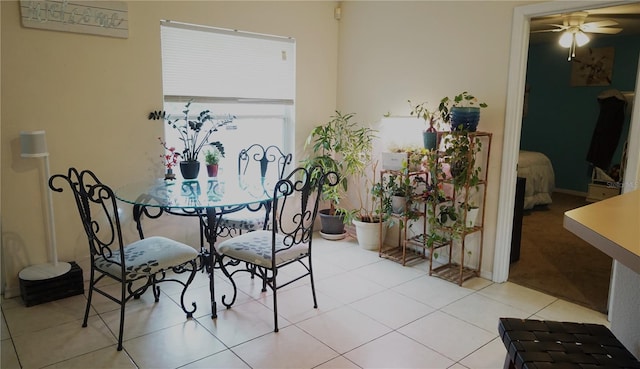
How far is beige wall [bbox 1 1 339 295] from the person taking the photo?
287 centimetres

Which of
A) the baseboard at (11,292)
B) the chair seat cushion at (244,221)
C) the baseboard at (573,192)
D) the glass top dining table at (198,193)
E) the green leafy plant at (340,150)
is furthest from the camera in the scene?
the baseboard at (573,192)

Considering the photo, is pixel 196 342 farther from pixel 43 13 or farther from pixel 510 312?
pixel 43 13

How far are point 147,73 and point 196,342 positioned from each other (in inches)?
79.8

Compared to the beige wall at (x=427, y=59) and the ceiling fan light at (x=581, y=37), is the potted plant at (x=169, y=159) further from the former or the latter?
the ceiling fan light at (x=581, y=37)

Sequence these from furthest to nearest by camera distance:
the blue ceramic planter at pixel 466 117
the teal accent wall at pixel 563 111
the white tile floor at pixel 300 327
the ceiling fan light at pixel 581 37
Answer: the teal accent wall at pixel 563 111, the ceiling fan light at pixel 581 37, the blue ceramic planter at pixel 466 117, the white tile floor at pixel 300 327

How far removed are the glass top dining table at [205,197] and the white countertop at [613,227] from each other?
5.68 ft

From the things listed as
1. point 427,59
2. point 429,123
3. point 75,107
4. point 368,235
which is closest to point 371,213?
point 368,235

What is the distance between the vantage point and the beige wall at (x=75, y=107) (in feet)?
9.43

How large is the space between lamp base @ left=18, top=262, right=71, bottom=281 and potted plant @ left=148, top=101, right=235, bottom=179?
1.03m

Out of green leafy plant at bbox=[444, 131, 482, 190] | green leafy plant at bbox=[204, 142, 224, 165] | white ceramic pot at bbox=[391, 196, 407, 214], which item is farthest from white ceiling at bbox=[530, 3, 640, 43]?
green leafy plant at bbox=[204, 142, 224, 165]

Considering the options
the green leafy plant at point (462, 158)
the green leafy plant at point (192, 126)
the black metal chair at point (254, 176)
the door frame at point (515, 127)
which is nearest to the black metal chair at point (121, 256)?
the black metal chair at point (254, 176)

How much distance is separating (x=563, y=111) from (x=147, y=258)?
21.0 ft

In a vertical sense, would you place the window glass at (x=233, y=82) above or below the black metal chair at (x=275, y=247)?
above

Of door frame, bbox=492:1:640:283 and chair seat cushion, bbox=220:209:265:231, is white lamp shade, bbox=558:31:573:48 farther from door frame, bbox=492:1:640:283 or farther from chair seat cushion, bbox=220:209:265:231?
chair seat cushion, bbox=220:209:265:231
